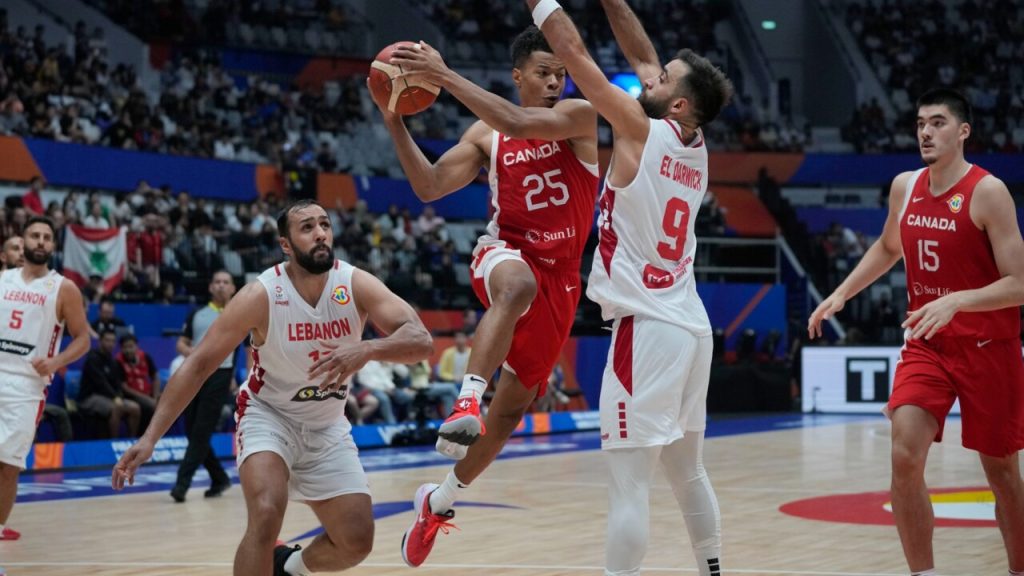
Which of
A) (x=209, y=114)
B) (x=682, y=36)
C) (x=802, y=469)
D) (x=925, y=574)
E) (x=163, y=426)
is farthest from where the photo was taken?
(x=682, y=36)

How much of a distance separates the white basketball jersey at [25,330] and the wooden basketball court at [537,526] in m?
1.12

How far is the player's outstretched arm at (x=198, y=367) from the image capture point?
5.43 metres

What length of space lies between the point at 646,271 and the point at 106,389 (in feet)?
33.0

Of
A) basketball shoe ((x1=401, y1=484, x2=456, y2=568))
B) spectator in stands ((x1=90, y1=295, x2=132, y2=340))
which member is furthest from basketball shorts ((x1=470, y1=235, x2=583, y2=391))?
spectator in stands ((x1=90, y1=295, x2=132, y2=340))

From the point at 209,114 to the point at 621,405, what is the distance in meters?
20.0

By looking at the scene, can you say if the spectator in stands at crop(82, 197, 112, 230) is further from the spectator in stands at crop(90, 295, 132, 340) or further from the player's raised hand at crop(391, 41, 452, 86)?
the player's raised hand at crop(391, 41, 452, 86)

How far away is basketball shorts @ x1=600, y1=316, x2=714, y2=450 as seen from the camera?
5.16 m

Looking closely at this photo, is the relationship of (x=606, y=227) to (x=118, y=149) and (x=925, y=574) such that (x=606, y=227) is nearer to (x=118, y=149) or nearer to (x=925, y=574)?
(x=925, y=574)

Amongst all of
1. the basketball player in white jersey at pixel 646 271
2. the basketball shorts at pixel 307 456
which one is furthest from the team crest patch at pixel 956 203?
the basketball shorts at pixel 307 456

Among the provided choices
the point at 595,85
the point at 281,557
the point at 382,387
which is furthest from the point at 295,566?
the point at 382,387

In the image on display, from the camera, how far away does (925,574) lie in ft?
20.0

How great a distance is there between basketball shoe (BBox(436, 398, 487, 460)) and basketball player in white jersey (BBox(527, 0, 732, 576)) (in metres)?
0.55

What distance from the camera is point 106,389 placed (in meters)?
14.0

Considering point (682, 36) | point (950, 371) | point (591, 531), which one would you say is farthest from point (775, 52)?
point (950, 371)
